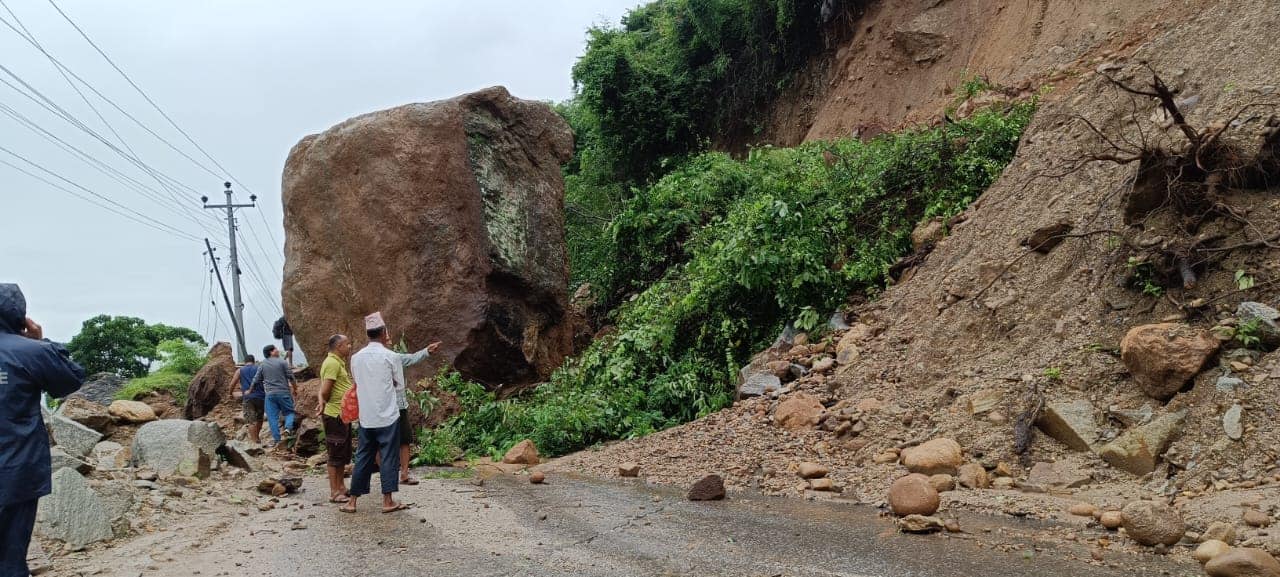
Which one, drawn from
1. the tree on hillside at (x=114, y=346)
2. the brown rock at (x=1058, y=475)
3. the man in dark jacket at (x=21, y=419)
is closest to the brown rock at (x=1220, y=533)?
the brown rock at (x=1058, y=475)

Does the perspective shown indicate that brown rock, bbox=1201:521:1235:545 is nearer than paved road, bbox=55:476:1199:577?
Yes

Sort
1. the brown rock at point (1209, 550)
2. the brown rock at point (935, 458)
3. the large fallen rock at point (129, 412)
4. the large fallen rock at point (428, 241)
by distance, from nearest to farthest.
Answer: the brown rock at point (1209, 550) → the brown rock at point (935, 458) → the large fallen rock at point (428, 241) → the large fallen rock at point (129, 412)

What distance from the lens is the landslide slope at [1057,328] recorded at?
520 centimetres

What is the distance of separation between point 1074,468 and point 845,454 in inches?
65.6

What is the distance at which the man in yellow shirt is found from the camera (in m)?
6.90

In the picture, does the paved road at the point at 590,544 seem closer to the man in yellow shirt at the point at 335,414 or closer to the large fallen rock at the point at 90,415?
the man in yellow shirt at the point at 335,414

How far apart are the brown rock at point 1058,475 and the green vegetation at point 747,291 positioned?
12.6ft

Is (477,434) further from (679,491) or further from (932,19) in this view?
→ (932,19)

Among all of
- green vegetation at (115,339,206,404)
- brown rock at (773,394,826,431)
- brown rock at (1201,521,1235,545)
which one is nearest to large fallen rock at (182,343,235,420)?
green vegetation at (115,339,206,404)

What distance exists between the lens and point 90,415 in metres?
11.0

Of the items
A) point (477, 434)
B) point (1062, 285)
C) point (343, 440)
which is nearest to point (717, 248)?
point (477, 434)

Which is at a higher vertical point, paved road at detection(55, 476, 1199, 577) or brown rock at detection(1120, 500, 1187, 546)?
paved road at detection(55, 476, 1199, 577)

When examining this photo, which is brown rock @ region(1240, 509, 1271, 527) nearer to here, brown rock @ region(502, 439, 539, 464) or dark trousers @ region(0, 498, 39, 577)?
dark trousers @ region(0, 498, 39, 577)

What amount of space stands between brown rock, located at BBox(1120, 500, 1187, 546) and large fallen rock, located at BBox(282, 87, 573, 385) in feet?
25.7
